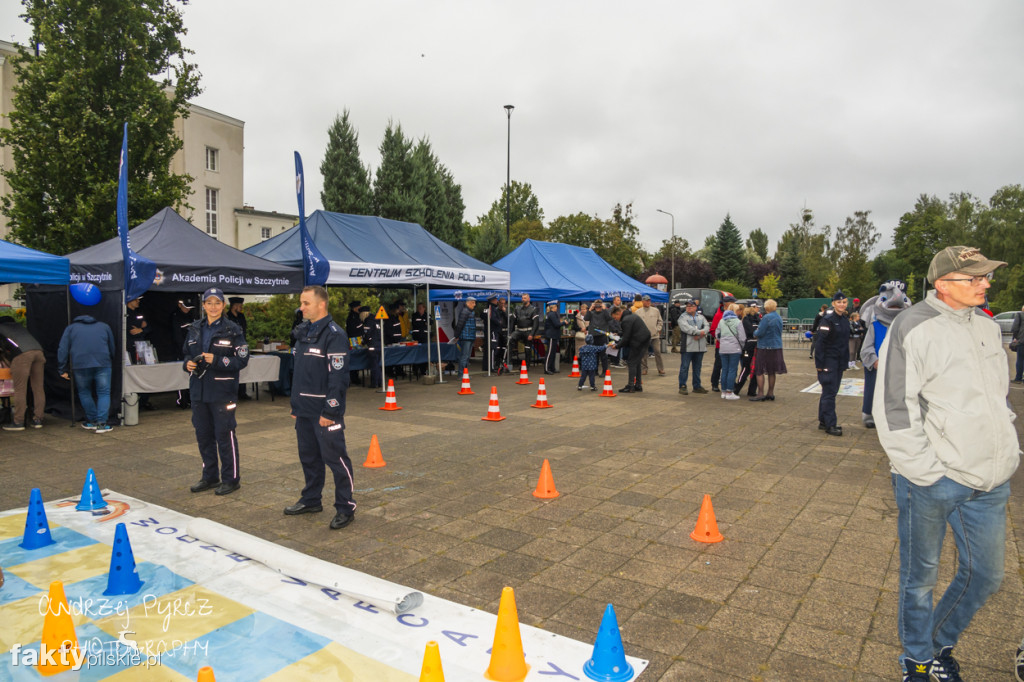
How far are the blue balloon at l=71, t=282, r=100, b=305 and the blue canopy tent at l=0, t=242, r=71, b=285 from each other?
0.23 metres

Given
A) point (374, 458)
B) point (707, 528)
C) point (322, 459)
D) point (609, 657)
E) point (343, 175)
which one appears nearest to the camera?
point (609, 657)

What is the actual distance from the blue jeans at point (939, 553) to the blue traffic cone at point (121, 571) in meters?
4.36

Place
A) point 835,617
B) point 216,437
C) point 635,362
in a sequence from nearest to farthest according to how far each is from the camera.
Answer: point 835,617
point 216,437
point 635,362

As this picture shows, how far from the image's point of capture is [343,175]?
29.7 metres

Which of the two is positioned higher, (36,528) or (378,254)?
(378,254)

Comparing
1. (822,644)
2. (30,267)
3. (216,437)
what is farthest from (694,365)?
(30,267)

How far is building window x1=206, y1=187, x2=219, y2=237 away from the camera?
35.1 metres

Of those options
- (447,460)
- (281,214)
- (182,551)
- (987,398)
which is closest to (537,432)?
(447,460)

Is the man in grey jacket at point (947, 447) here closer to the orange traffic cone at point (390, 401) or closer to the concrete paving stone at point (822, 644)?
the concrete paving stone at point (822, 644)

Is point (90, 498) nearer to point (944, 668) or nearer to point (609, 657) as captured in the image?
point (609, 657)

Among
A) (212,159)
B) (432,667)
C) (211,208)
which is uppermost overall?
(212,159)

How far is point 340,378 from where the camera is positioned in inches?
203

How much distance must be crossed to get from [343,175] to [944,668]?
30128 mm

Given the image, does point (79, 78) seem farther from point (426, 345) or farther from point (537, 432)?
point (537, 432)
